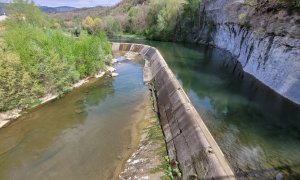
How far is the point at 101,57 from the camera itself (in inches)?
1367

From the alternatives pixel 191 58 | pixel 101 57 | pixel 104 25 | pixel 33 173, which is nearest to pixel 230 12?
pixel 191 58

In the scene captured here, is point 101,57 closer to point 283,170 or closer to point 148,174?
point 148,174

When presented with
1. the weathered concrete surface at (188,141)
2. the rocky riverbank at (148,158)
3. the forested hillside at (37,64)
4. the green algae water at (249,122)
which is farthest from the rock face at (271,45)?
the forested hillside at (37,64)

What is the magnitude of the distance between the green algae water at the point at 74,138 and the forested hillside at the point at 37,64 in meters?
1.76

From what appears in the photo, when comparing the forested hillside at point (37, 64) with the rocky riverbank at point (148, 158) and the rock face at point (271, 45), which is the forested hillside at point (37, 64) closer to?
the rocky riverbank at point (148, 158)

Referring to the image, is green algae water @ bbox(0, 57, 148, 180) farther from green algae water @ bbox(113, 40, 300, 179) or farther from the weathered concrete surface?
green algae water @ bbox(113, 40, 300, 179)

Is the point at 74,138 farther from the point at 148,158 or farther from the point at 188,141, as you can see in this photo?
the point at 188,141

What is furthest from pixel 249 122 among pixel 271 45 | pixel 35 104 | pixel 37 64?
pixel 37 64

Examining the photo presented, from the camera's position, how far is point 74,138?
53.9 ft

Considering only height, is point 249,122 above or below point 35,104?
above

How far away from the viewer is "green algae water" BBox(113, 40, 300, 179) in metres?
11.8

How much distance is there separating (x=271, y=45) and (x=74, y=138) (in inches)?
838

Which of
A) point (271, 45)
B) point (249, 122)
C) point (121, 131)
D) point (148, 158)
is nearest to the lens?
point (148, 158)

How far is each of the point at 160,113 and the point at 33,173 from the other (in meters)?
9.95
